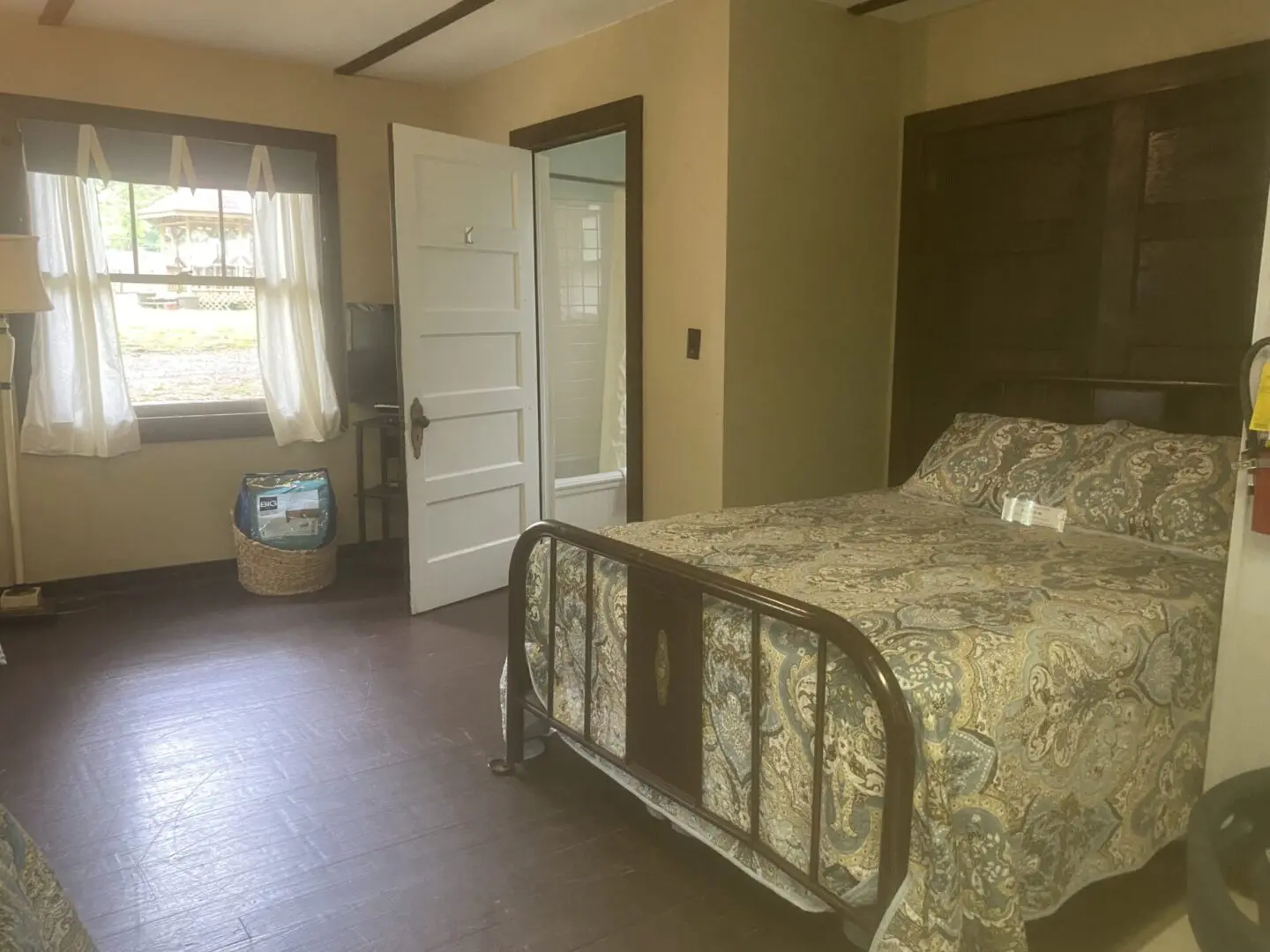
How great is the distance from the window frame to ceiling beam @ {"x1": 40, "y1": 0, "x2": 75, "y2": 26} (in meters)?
0.30

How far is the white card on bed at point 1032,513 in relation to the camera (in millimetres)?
2795

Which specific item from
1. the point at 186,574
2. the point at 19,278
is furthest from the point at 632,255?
the point at 186,574

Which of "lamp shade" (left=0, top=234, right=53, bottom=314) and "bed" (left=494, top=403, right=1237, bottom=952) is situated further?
"lamp shade" (left=0, top=234, right=53, bottom=314)

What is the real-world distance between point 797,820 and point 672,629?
1.54 feet

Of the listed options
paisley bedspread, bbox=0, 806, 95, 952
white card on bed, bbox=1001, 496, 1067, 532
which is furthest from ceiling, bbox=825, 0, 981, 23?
paisley bedspread, bbox=0, 806, 95, 952

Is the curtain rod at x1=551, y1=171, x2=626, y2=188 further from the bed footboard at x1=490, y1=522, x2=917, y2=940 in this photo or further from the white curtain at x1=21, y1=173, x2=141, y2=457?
the bed footboard at x1=490, y1=522, x2=917, y2=940

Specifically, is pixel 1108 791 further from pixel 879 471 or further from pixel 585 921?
pixel 879 471

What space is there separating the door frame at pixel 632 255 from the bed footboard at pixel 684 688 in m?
1.33

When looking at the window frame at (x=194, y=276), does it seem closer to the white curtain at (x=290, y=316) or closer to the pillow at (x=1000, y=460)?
the white curtain at (x=290, y=316)

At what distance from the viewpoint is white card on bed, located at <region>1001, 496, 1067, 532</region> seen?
9.17 feet

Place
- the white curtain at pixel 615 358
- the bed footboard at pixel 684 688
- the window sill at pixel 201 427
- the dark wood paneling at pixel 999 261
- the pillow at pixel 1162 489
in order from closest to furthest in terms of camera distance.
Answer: the bed footboard at pixel 684 688, the pillow at pixel 1162 489, the dark wood paneling at pixel 999 261, the window sill at pixel 201 427, the white curtain at pixel 615 358

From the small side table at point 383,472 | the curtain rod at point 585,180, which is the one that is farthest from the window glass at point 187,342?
the curtain rod at point 585,180

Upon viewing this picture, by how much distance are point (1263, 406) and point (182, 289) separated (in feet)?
13.7

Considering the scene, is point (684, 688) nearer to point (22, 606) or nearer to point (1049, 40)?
point (1049, 40)
